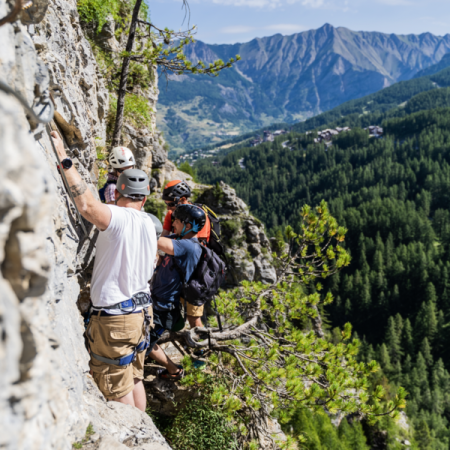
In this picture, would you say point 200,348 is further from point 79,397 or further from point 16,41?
point 16,41

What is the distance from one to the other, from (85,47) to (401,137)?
627 ft

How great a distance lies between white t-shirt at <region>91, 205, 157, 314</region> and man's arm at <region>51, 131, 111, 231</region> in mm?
65

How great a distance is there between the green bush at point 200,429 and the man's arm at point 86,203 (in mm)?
3536

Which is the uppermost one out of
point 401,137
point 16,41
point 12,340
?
point 401,137

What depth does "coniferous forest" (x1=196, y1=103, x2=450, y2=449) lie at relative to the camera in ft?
192

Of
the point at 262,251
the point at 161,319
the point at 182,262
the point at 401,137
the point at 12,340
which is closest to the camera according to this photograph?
the point at 12,340

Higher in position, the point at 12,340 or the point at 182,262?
the point at 12,340

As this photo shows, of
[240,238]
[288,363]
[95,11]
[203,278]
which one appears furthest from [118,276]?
[240,238]

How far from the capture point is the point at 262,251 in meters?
17.7

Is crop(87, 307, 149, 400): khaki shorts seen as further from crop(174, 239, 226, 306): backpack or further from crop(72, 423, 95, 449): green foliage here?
crop(174, 239, 226, 306): backpack

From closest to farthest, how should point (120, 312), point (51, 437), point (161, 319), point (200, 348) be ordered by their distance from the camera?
point (51, 437) < point (120, 312) < point (161, 319) < point (200, 348)

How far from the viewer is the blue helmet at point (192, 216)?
478cm

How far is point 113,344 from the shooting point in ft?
11.2

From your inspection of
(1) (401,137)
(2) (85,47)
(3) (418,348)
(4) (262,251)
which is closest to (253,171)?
(1) (401,137)
